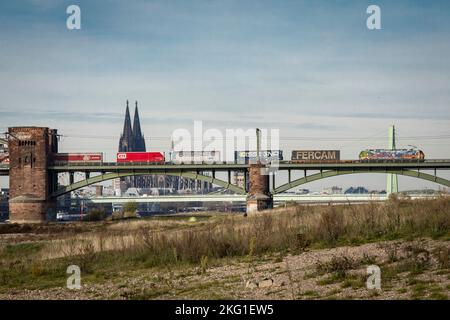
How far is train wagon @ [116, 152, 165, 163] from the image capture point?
91.0 meters

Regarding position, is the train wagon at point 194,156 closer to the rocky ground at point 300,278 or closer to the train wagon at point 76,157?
the train wagon at point 76,157

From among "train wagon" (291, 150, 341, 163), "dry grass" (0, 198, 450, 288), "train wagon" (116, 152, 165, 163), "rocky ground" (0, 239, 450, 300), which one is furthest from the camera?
"train wagon" (116, 152, 165, 163)

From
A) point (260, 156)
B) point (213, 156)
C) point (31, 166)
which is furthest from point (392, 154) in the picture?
point (31, 166)

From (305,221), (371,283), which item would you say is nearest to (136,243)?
(305,221)

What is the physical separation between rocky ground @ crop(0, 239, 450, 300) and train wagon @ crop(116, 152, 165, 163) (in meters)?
70.7

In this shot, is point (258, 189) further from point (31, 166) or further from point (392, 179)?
point (392, 179)

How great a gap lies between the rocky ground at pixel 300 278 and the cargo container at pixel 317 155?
69.2 metres

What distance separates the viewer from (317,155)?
89750 mm

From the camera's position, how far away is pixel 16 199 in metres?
86.9

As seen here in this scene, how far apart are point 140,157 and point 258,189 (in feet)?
66.2

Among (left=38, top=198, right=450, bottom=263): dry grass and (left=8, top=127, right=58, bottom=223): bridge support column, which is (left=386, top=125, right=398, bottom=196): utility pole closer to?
(left=8, top=127, right=58, bottom=223): bridge support column

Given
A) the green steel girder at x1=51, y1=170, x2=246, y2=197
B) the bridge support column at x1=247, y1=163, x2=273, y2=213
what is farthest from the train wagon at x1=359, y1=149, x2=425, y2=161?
the green steel girder at x1=51, y1=170, x2=246, y2=197
